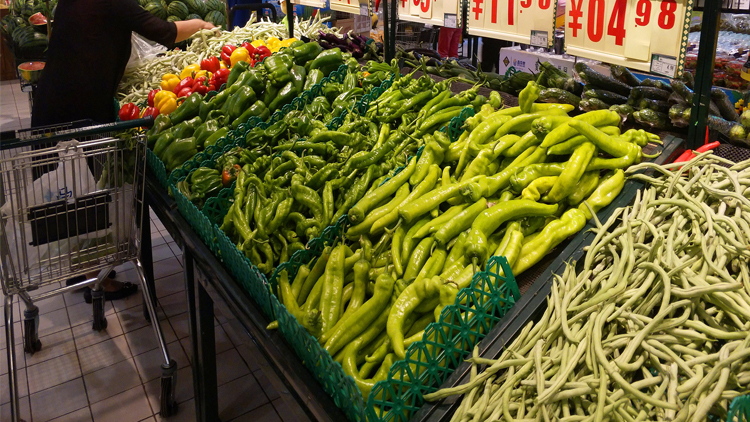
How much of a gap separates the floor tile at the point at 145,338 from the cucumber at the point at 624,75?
2.93m

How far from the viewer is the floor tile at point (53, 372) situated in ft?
10.1

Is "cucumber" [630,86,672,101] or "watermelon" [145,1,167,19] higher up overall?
"watermelon" [145,1,167,19]

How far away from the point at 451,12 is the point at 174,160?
1662mm

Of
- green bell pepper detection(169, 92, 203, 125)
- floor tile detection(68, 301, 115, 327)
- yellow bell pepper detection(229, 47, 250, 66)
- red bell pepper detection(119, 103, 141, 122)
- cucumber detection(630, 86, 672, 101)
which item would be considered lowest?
floor tile detection(68, 301, 115, 327)

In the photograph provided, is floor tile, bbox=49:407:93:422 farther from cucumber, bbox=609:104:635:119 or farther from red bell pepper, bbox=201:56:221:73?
cucumber, bbox=609:104:635:119

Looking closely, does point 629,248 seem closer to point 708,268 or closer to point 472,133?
point 708,268

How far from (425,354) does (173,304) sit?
9.55ft

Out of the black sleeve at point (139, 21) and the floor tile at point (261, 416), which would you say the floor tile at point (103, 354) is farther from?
the black sleeve at point (139, 21)

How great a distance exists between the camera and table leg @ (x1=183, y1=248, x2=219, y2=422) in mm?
2453

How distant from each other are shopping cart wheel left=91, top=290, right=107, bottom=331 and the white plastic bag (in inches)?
89.5

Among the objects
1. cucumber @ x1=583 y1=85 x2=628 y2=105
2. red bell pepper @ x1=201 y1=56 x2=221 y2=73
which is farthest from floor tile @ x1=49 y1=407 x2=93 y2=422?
cucumber @ x1=583 y1=85 x2=628 y2=105

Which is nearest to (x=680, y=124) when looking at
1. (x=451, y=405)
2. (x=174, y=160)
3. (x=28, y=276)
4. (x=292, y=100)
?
(x=451, y=405)

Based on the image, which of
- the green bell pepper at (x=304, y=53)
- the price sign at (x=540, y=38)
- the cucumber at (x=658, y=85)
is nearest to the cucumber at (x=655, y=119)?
the cucumber at (x=658, y=85)

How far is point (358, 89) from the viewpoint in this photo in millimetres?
3006
